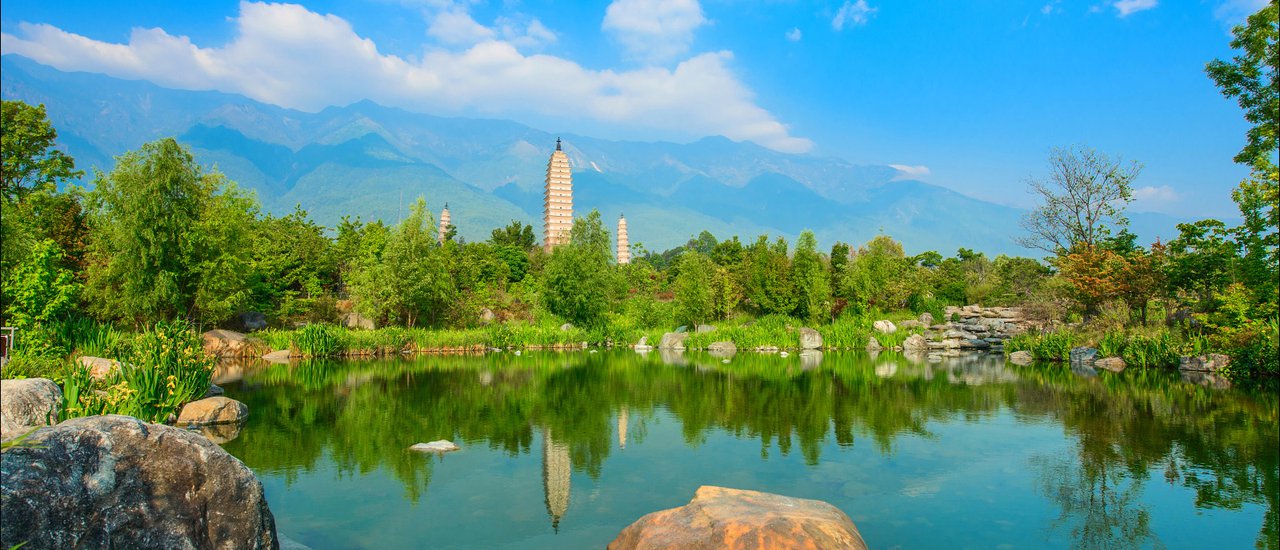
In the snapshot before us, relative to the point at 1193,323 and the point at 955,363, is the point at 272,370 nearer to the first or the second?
the point at 955,363

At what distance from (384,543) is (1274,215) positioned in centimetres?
2028

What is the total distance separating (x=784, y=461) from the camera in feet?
28.7

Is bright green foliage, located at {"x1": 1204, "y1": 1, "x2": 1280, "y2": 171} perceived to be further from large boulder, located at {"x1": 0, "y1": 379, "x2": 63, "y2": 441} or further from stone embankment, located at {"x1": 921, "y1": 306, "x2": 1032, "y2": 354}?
large boulder, located at {"x1": 0, "y1": 379, "x2": 63, "y2": 441}

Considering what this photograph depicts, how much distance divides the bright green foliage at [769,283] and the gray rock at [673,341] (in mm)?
5084

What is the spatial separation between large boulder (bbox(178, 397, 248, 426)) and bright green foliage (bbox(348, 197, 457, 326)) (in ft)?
54.3

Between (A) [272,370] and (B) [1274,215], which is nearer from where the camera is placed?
(B) [1274,215]

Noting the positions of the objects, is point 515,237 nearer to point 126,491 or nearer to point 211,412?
point 211,412

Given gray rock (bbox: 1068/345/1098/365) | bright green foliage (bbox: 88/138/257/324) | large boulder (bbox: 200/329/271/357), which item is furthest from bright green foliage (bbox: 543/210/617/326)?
gray rock (bbox: 1068/345/1098/365)

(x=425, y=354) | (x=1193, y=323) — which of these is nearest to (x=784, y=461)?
(x=1193, y=323)

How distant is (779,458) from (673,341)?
67.6ft

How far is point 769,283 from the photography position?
32.4m

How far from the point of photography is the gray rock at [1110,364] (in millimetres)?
19875

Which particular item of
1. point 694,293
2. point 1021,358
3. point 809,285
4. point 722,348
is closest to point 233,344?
point 722,348

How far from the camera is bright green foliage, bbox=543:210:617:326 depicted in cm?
3172
